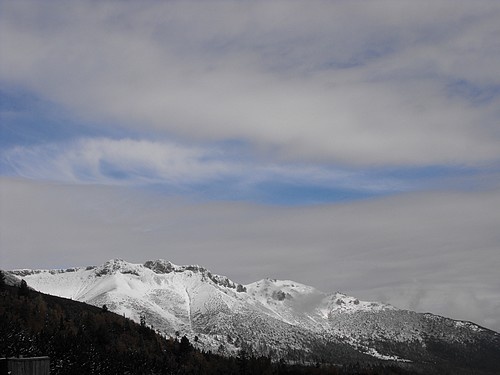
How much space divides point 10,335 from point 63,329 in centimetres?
6112

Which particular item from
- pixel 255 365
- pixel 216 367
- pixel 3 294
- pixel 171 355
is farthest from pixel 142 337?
pixel 3 294

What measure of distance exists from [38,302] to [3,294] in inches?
815

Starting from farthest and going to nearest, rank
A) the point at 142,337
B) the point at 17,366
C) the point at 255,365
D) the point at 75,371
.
Answer: the point at 142,337 < the point at 255,365 < the point at 75,371 < the point at 17,366

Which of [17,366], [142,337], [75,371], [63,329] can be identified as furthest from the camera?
[142,337]

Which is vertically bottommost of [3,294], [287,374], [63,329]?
[287,374]

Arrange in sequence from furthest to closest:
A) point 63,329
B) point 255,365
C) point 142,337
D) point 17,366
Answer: point 142,337
point 255,365
point 63,329
point 17,366

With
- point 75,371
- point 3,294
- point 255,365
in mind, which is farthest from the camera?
point 255,365

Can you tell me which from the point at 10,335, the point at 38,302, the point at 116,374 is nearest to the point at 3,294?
the point at 38,302

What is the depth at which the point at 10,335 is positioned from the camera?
81.4 metres

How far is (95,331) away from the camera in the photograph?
174 meters

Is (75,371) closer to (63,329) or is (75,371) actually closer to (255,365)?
(63,329)

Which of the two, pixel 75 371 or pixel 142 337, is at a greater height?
pixel 142 337

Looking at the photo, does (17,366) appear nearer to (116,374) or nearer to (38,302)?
(116,374)

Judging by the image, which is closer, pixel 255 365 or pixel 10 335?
pixel 10 335
